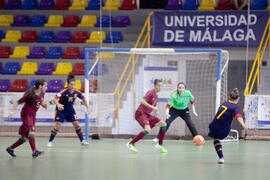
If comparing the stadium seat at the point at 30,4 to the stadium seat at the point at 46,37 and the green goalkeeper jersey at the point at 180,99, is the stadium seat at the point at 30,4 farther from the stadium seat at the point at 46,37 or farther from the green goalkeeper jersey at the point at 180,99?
the green goalkeeper jersey at the point at 180,99

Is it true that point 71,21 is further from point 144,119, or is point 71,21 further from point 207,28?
point 144,119

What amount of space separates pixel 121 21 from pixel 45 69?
3914 mm

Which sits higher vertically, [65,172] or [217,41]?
[217,41]

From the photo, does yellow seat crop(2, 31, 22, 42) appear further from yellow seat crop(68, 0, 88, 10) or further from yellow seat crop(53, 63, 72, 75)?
yellow seat crop(53, 63, 72, 75)

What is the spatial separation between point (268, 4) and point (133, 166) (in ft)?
38.0

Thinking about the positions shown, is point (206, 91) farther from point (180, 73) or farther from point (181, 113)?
point (181, 113)

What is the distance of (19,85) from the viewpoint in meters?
16.0

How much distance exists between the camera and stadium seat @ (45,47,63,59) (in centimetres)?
1714

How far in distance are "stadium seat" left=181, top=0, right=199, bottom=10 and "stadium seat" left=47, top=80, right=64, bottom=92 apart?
622cm

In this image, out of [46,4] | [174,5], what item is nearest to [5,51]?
[46,4]

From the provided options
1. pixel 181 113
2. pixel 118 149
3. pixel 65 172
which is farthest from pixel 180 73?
pixel 65 172

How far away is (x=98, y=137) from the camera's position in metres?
13.3

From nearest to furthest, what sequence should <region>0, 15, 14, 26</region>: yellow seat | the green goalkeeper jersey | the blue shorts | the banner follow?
the blue shorts, the green goalkeeper jersey, the banner, <region>0, 15, 14, 26</region>: yellow seat

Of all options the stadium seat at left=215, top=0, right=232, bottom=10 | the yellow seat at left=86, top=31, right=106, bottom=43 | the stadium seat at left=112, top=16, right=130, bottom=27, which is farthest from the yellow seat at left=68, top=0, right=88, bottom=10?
the stadium seat at left=215, top=0, right=232, bottom=10
